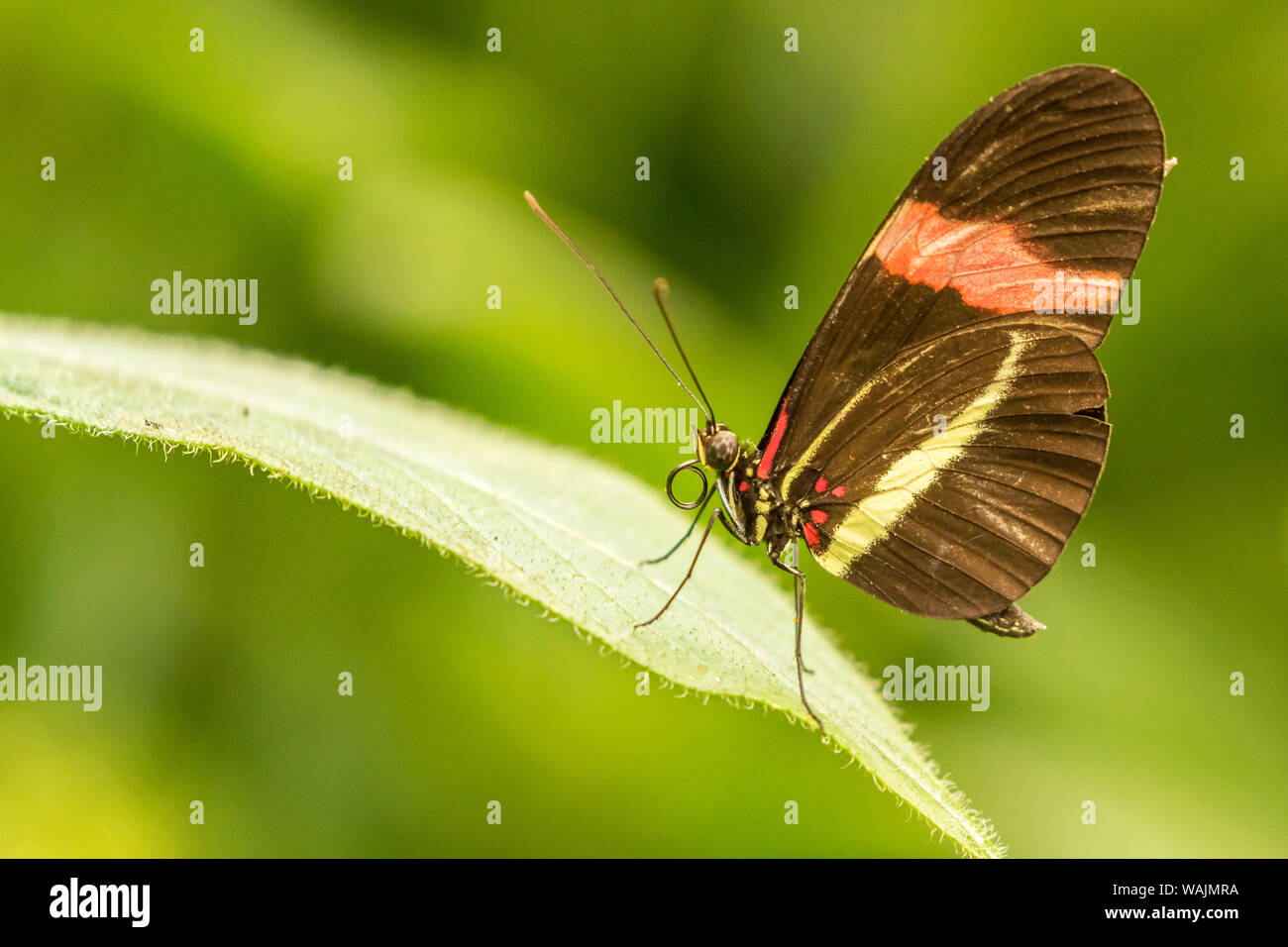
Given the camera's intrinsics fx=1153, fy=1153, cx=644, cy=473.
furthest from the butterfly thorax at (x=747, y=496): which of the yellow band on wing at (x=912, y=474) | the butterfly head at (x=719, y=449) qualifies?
the yellow band on wing at (x=912, y=474)

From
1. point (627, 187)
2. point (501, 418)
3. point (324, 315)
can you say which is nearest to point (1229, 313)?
point (627, 187)

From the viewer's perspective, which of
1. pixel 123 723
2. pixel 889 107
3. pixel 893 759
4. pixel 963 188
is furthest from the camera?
pixel 889 107

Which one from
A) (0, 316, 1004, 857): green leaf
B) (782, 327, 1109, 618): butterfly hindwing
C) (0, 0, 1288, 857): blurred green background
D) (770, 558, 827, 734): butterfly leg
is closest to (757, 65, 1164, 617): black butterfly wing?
(782, 327, 1109, 618): butterfly hindwing

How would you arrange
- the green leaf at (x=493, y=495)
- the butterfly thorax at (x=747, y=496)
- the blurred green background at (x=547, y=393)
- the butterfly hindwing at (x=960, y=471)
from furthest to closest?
the blurred green background at (x=547, y=393)
the butterfly thorax at (x=747, y=496)
the butterfly hindwing at (x=960, y=471)
the green leaf at (x=493, y=495)

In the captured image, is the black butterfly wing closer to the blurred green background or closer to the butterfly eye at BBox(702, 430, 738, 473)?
the butterfly eye at BBox(702, 430, 738, 473)

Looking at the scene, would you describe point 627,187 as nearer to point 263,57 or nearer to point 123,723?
point 263,57

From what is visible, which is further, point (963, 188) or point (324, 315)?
point (324, 315)

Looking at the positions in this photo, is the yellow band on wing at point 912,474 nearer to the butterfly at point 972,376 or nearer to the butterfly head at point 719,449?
the butterfly at point 972,376
